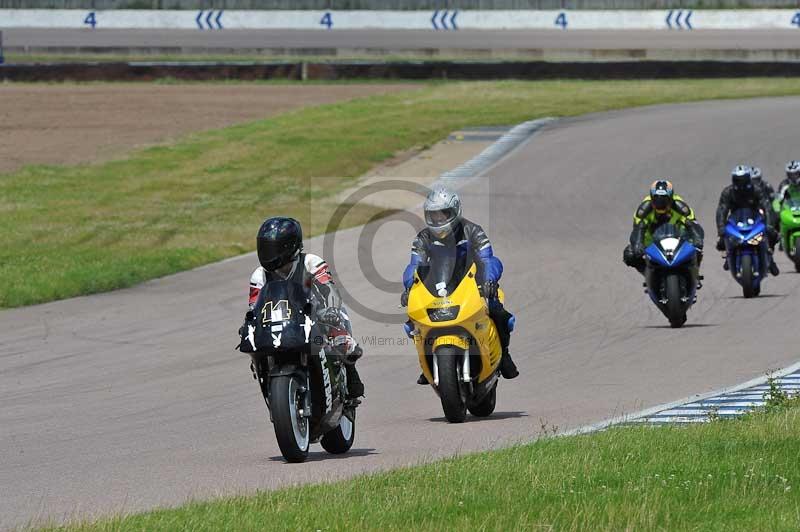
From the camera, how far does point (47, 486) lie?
8.66m

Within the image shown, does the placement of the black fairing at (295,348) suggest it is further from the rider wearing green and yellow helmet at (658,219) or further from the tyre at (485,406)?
the rider wearing green and yellow helmet at (658,219)

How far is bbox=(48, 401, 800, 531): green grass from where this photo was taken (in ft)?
22.2

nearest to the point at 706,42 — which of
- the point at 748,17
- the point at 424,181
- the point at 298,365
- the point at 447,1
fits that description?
the point at 748,17

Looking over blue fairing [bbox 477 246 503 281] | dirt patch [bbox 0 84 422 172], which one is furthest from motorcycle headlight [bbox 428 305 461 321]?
dirt patch [bbox 0 84 422 172]

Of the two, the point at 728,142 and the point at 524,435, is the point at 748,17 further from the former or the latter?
the point at 524,435

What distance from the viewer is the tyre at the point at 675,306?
17031 millimetres

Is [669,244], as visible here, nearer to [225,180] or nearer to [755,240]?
[755,240]

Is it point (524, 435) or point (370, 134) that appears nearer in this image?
point (524, 435)

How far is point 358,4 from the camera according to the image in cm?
5831

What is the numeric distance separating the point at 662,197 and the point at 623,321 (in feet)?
5.02

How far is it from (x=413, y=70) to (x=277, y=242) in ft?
135

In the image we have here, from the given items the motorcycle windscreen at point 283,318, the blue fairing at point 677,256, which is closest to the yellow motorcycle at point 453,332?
the motorcycle windscreen at point 283,318

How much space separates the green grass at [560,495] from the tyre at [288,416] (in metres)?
0.94

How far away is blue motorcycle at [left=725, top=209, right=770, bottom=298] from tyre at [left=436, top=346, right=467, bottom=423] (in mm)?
9162
